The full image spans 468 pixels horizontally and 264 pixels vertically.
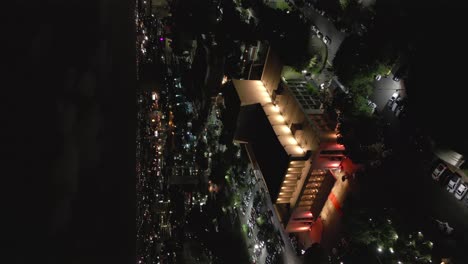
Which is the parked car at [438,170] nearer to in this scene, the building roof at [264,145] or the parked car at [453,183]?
the parked car at [453,183]

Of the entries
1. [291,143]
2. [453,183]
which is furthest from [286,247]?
[453,183]

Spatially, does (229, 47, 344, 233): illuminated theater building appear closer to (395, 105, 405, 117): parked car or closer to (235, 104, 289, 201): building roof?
(235, 104, 289, 201): building roof

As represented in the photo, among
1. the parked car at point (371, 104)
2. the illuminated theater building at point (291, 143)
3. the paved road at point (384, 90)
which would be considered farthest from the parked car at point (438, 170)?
the illuminated theater building at point (291, 143)

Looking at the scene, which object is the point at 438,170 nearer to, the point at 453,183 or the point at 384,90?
the point at 453,183

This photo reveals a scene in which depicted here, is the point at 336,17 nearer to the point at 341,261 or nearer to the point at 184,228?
the point at 341,261

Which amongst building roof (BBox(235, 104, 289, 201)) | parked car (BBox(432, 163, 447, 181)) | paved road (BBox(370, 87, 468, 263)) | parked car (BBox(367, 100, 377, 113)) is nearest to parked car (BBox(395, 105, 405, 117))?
paved road (BBox(370, 87, 468, 263))

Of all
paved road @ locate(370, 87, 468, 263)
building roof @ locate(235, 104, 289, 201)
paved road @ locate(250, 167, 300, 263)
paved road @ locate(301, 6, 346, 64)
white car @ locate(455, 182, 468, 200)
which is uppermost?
paved road @ locate(301, 6, 346, 64)
